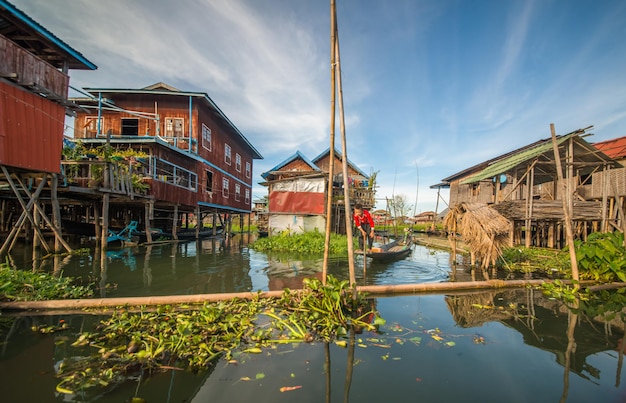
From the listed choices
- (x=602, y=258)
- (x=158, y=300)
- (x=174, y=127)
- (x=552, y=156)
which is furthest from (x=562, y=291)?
(x=174, y=127)

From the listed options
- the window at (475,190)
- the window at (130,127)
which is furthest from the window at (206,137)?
the window at (475,190)

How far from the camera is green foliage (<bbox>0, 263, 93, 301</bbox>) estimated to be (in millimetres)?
5012

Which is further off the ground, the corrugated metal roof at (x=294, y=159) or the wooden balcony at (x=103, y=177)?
the corrugated metal roof at (x=294, y=159)

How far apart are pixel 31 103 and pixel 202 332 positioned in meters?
12.2

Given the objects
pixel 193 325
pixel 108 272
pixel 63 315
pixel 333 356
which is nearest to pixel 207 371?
pixel 193 325

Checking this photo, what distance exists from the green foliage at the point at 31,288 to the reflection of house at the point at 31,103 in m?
6.12

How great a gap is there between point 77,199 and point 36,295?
1326cm

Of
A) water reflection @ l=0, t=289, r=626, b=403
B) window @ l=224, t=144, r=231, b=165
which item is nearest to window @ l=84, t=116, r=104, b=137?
window @ l=224, t=144, r=231, b=165

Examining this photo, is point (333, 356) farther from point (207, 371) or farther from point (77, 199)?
point (77, 199)

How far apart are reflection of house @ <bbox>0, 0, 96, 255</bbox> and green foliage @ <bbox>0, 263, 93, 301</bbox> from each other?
6.12 meters

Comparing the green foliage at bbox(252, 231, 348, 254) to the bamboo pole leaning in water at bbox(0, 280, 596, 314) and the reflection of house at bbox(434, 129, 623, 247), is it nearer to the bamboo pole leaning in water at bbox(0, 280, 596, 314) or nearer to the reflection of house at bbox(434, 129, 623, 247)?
the reflection of house at bbox(434, 129, 623, 247)

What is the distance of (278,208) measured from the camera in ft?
64.5

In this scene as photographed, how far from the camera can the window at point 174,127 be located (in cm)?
1942

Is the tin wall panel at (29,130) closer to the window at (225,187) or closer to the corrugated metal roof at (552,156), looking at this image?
the window at (225,187)
